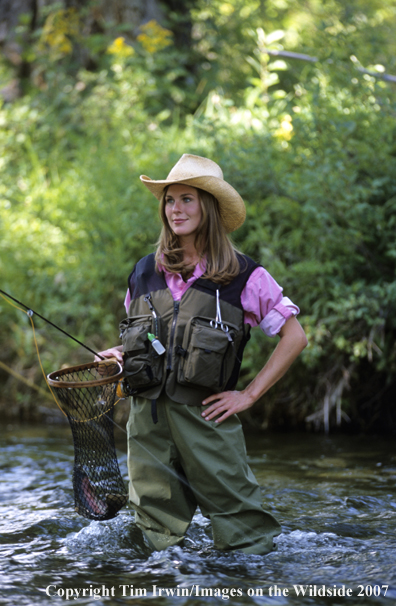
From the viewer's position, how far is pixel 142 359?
2.98 metres

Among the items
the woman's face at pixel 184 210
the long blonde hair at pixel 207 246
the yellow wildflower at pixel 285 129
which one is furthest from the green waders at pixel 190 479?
the yellow wildflower at pixel 285 129

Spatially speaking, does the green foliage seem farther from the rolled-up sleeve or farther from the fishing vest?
the fishing vest

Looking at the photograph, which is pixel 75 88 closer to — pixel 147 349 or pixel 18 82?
pixel 18 82

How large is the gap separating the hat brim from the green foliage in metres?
1.98

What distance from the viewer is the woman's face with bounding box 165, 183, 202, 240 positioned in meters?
3.05

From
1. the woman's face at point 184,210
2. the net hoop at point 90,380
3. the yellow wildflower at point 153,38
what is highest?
the yellow wildflower at point 153,38

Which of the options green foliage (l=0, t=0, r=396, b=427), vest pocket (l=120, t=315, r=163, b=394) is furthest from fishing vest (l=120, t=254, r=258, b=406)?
green foliage (l=0, t=0, r=396, b=427)

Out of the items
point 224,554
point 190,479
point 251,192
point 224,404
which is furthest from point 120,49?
point 224,554

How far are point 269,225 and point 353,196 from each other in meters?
1.18

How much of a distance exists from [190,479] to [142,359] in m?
0.59

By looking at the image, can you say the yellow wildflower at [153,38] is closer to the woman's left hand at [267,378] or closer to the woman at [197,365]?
the woman at [197,365]

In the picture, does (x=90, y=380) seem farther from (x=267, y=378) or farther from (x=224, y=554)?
(x=224, y=554)

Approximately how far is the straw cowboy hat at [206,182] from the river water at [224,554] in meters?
1.60

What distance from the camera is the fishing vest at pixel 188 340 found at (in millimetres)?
2887
